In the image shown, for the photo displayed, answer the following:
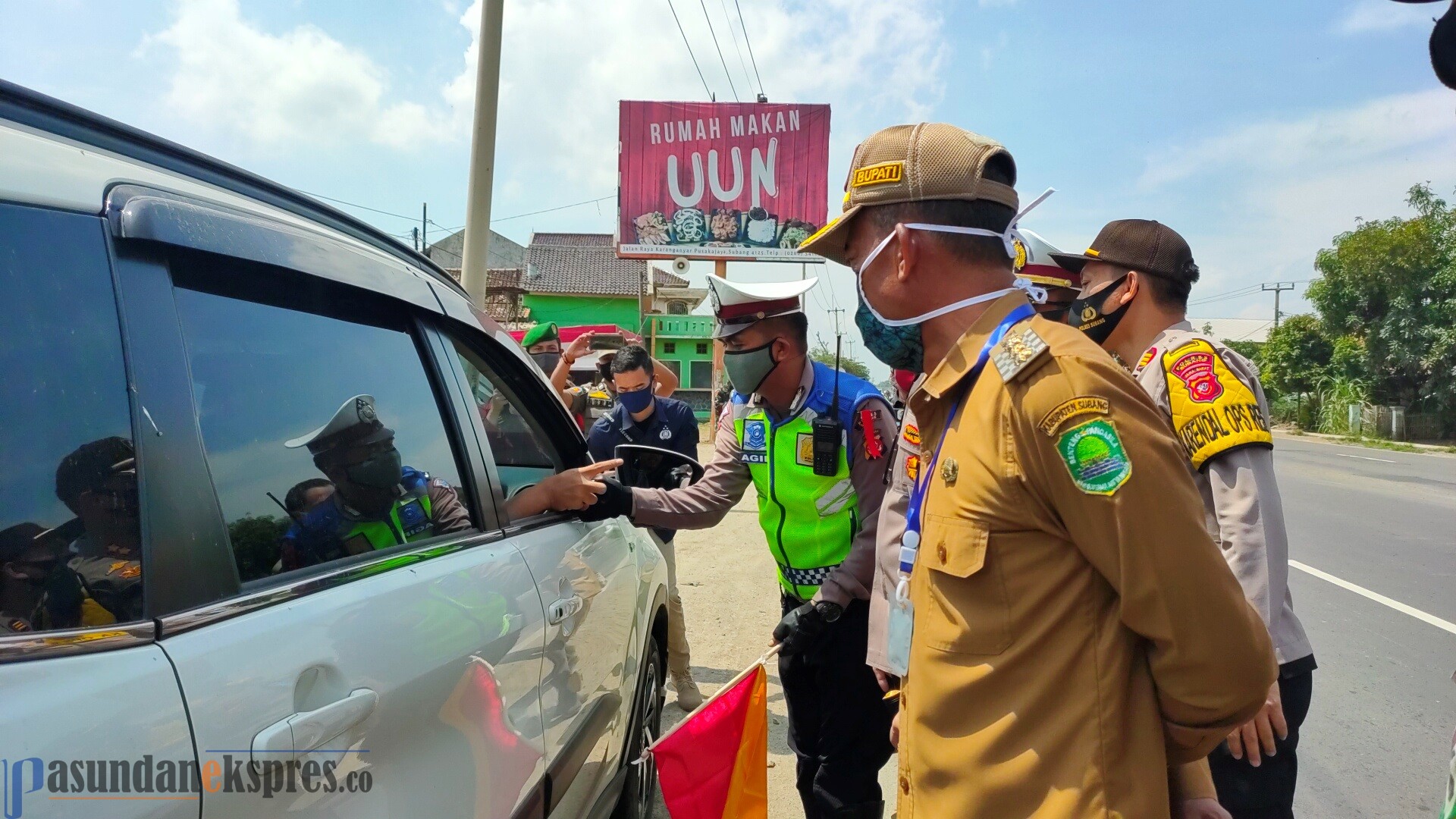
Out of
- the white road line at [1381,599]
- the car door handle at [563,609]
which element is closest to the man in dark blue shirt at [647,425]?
the car door handle at [563,609]

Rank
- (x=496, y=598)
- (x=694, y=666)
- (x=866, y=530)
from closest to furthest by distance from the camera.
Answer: (x=496, y=598) → (x=866, y=530) → (x=694, y=666)

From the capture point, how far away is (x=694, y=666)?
187 inches

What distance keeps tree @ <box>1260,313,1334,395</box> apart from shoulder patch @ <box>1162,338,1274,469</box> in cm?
3278

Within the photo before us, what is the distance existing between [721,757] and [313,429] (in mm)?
1365

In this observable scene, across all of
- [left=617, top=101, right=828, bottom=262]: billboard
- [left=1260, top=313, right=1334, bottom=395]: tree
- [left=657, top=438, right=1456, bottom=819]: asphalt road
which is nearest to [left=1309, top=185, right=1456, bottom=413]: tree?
[left=1260, top=313, right=1334, bottom=395]: tree

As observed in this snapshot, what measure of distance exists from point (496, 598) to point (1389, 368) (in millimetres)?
31641

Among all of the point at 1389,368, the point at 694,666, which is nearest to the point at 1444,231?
the point at 1389,368

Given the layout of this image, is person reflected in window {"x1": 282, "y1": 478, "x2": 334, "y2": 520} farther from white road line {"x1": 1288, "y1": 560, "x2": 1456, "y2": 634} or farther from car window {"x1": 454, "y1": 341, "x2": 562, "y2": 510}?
white road line {"x1": 1288, "y1": 560, "x2": 1456, "y2": 634}

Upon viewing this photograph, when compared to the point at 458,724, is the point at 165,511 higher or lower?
higher

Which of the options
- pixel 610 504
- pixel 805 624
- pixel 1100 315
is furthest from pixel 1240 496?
pixel 610 504

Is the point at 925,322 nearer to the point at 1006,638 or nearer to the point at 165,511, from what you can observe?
the point at 1006,638

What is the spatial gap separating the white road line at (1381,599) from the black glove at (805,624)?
5021mm

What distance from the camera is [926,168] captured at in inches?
56.1

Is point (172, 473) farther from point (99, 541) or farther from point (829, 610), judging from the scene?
point (829, 610)
